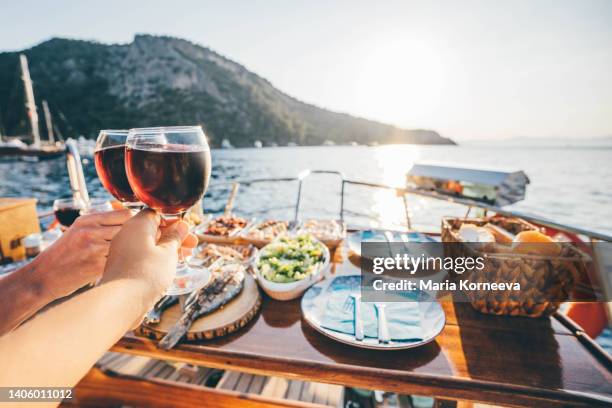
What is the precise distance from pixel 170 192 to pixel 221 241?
128cm

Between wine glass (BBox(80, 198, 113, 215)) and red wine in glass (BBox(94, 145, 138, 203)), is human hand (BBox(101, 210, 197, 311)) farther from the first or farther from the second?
wine glass (BBox(80, 198, 113, 215))

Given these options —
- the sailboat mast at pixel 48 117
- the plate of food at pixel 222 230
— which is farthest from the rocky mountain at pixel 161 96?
the plate of food at pixel 222 230

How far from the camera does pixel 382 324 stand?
108 centimetres

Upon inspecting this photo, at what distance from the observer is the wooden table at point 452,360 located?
2.92 ft

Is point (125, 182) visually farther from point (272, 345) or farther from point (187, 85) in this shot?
point (187, 85)

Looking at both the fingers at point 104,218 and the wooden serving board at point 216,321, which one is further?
the wooden serving board at point 216,321

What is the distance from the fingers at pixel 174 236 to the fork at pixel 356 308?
2.26 ft

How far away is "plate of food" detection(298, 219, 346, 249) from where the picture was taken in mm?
1901

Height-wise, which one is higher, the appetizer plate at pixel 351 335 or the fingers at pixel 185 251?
the fingers at pixel 185 251

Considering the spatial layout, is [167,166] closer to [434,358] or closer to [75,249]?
[75,249]

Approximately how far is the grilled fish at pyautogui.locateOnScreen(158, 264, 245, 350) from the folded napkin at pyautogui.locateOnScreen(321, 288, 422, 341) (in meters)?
0.43

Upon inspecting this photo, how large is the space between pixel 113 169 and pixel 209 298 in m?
0.62

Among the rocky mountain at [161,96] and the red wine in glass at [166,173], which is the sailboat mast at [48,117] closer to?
the rocky mountain at [161,96]

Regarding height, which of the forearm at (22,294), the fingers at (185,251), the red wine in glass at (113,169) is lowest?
the forearm at (22,294)
